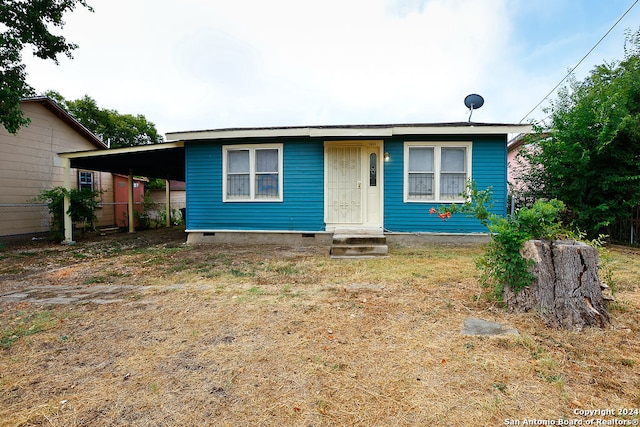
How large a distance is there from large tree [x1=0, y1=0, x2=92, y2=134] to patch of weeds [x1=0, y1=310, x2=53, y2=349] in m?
5.72

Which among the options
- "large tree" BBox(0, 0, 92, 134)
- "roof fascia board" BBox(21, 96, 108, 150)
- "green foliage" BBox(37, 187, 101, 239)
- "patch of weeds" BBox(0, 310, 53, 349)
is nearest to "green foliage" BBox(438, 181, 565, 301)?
"patch of weeds" BBox(0, 310, 53, 349)

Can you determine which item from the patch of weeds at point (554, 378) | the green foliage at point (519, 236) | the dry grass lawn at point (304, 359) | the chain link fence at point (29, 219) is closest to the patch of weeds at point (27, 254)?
the chain link fence at point (29, 219)

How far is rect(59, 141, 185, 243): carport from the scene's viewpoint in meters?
8.05

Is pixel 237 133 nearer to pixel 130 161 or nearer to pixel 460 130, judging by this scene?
pixel 130 161

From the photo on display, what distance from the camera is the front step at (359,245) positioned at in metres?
5.91

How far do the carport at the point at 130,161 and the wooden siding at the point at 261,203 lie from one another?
943 mm

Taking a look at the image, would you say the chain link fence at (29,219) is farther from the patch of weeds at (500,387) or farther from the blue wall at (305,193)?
the patch of weeds at (500,387)

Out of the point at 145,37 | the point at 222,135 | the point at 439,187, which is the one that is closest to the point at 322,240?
the point at 439,187

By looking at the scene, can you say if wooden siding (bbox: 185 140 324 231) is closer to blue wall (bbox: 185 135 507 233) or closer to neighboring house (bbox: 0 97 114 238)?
blue wall (bbox: 185 135 507 233)

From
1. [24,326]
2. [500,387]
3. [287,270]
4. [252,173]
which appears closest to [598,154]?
[287,270]

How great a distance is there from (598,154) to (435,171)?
3.80 meters

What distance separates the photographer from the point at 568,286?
2467 mm

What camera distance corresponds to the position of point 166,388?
66.5 inches

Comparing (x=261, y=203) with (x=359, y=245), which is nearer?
(x=359, y=245)
